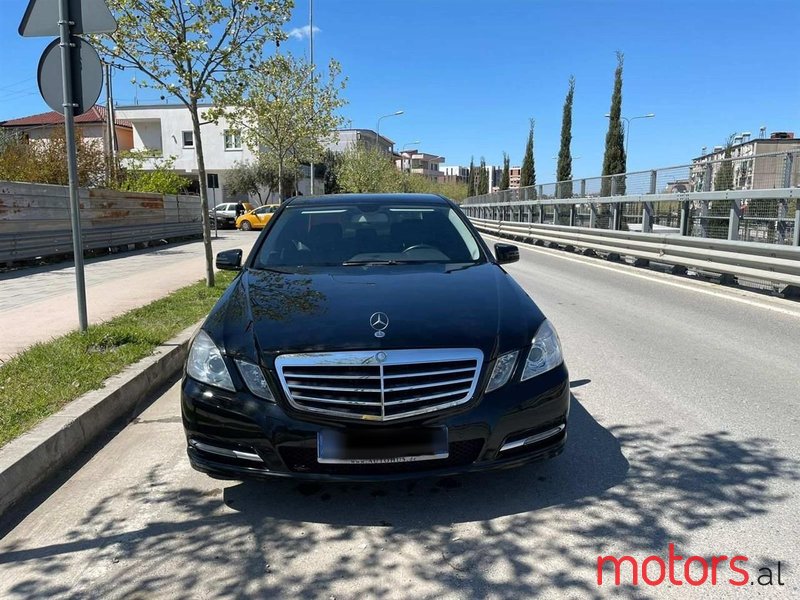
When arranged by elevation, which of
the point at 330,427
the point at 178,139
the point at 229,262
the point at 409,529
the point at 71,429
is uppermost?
the point at 178,139

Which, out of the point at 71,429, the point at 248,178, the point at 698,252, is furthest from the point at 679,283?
the point at 248,178

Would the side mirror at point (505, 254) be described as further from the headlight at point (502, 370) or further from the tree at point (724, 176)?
the tree at point (724, 176)

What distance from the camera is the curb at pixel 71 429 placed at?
3.19 metres

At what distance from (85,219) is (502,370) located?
49.3ft

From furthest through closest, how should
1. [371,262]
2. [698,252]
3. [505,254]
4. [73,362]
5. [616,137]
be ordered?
[616,137] < [698,252] < [73,362] < [505,254] < [371,262]

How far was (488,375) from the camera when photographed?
2.81 m

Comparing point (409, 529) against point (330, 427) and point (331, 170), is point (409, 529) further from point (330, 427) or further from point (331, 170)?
point (331, 170)

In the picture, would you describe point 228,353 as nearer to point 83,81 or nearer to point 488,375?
point 488,375

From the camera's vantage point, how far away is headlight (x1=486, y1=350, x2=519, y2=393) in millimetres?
2812

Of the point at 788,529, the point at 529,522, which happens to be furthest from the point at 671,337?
the point at 529,522

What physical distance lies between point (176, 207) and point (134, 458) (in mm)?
20060

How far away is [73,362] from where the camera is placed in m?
4.93

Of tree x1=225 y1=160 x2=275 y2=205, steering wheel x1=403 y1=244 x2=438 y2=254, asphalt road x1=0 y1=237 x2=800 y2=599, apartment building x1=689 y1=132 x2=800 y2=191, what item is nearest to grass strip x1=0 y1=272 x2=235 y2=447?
asphalt road x1=0 y1=237 x2=800 y2=599

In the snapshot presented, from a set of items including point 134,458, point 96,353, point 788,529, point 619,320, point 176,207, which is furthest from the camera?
point 176,207
